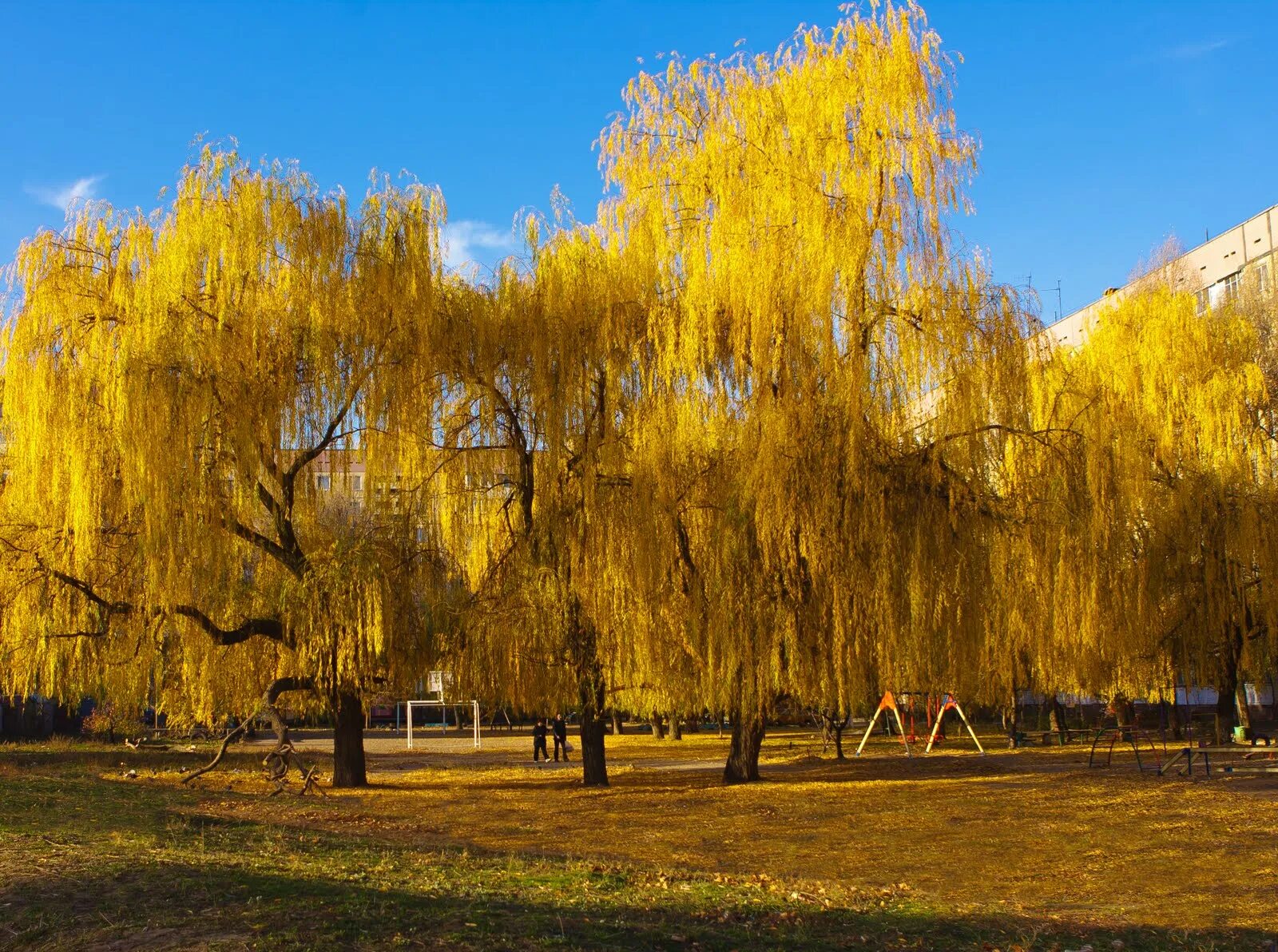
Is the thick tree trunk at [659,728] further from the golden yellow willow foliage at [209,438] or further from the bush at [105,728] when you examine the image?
the golden yellow willow foliage at [209,438]

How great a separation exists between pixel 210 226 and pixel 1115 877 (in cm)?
1348

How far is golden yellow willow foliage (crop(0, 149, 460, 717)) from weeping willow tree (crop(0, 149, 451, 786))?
0.10 feet

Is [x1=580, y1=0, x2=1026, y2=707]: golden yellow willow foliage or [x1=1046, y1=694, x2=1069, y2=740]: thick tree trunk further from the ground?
[x1=580, y1=0, x2=1026, y2=707]: golden yellow willow foliage

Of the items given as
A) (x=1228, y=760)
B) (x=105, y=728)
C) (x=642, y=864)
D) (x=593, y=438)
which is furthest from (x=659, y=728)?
(x=642, y=864)

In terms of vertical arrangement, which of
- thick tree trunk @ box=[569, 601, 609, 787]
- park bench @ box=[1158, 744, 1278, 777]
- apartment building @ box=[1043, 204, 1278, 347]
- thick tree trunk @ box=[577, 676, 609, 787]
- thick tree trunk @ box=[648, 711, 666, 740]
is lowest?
thick tree trunk @ box=[648, 711, 666, 740]

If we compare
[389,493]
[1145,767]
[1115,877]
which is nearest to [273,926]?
[1115,877]

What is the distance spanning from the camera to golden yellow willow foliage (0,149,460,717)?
587 inches

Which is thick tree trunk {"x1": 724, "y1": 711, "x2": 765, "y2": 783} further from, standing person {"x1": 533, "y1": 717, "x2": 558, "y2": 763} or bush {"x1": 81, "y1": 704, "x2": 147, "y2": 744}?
bush {"x1": 81, "y1": 704, "x2": 147, "y2": 744}

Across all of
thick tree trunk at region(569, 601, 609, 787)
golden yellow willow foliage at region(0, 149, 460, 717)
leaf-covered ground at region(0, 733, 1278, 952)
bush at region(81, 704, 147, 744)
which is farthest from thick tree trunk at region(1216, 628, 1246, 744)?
bush at region(81, 704, 147, 744)

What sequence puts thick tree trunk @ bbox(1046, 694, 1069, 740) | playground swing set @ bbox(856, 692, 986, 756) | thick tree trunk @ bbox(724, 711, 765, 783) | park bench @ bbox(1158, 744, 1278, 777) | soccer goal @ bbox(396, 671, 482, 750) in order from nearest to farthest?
1. park bench @ bbox(1158, 744, 1278, 777)
2. soccer goal @ bbox(396, 671, 482, 750)
3. thick tree trunk @ bbox(724, 711, 765, 783)
4. playground swing set @ bbox(856, 692, 986, 756)
5. thick tree trunk @ bbox(1046, 694, 1069, 740)

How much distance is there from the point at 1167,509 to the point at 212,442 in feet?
52.0

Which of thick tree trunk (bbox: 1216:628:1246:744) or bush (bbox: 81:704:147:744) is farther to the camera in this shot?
bush (bbox: 81:704:147:744)

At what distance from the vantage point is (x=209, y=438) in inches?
596

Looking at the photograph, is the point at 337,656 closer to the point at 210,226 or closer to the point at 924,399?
the point at 210,226
